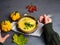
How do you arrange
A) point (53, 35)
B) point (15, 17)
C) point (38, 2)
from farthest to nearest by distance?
1. point (38, 2)
2. point (15, 17)
3. point (53, 35)

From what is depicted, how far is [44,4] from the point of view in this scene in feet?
4.11

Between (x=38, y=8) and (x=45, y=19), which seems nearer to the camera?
(x=45, y=19)

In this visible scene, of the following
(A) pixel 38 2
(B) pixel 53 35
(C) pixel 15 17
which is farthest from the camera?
(A) pixel 38 2

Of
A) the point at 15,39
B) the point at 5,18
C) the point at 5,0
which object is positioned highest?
the point at 5,0

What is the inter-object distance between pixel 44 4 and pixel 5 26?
32 cm

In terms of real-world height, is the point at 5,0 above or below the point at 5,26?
above

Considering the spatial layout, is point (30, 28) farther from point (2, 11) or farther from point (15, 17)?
point (2, 11)

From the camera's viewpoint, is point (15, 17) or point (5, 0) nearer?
point (15, 17)

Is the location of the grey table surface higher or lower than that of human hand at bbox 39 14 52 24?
higher

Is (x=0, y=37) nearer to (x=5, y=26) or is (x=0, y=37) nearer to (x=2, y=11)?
(x=5, y=26)

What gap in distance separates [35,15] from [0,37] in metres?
0.26

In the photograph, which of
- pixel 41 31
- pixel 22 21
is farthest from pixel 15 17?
pixel 41 31

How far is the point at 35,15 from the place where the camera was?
3.89ft

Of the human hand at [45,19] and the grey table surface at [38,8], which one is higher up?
the grey table surface at [38,8]
